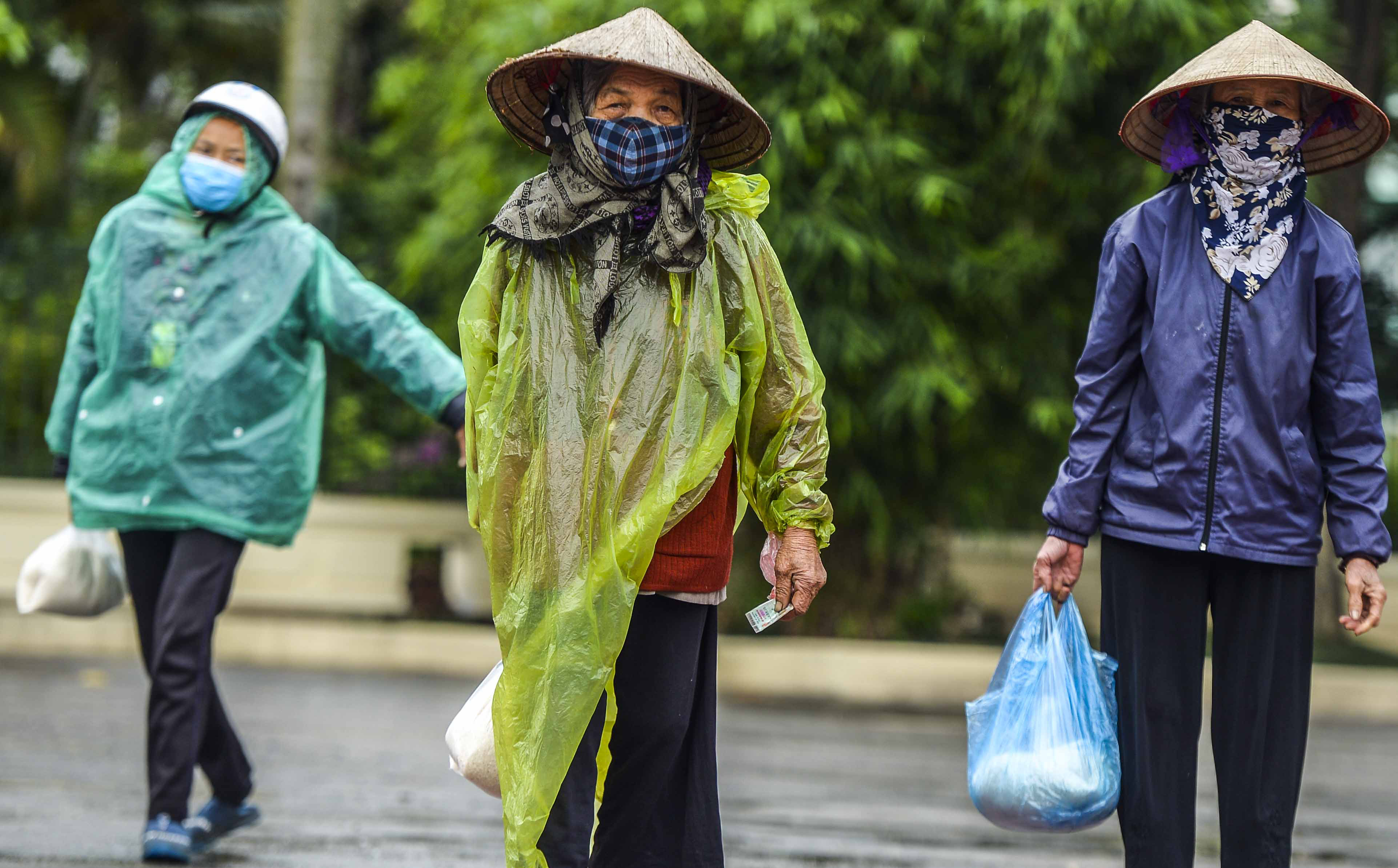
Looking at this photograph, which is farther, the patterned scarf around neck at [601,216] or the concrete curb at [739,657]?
the concrete curb at [739,657]

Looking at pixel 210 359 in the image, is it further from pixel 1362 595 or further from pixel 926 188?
pixel 926 188

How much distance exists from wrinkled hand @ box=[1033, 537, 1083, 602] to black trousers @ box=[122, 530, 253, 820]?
2.25 metres

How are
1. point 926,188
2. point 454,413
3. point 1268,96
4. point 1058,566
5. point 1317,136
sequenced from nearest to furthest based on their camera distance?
point 1268,96 < point 1058,566 < point 1317,136 < point 454,413 < point 926,188

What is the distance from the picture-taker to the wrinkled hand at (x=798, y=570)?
3055 mm

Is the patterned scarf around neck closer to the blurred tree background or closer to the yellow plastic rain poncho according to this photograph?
the yellow plastic rain poncho

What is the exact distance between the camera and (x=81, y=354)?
4.48m

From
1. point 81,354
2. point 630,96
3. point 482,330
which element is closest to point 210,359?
point 81,354

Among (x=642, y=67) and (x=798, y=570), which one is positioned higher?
(x=642, y=67)

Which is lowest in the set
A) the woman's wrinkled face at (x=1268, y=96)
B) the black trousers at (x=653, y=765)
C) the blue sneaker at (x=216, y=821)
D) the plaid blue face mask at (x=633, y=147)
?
the blue sneaker at (x=216, y=821)

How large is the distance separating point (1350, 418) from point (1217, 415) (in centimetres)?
28

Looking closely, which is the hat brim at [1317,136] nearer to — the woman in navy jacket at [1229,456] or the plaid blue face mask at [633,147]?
the woman in navy jacket at [1229,456]

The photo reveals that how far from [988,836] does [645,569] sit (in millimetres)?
2835

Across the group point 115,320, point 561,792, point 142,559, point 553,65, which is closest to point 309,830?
point 142,559

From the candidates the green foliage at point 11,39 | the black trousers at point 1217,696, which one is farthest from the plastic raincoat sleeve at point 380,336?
the green foliage at point 11,39
